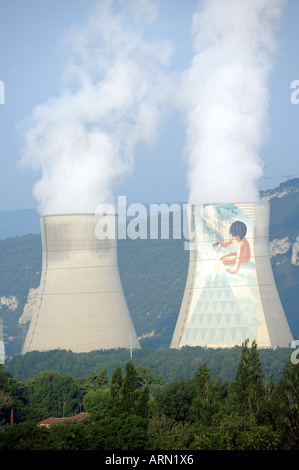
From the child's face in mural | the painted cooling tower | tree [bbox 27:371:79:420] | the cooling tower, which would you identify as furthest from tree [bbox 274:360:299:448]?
the child's face in mural

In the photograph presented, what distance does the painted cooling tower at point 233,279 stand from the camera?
34969mm

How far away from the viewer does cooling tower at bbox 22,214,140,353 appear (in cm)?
3391

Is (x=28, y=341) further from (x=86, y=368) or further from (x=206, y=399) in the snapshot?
(x=206, y=399)

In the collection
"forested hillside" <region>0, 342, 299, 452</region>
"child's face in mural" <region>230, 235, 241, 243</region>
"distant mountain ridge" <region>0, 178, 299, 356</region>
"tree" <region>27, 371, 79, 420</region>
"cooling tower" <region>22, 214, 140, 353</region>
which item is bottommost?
"forested hillside" <region>0, 342, 299, 452</region>

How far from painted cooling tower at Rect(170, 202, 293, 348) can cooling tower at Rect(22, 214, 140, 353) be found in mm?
3158

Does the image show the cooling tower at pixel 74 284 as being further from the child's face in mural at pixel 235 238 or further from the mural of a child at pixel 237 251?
the child's face in mural at pixel 235 238

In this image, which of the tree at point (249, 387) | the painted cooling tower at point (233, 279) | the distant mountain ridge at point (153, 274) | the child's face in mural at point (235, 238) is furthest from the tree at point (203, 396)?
the distant mountain ridge at point (153, 274)

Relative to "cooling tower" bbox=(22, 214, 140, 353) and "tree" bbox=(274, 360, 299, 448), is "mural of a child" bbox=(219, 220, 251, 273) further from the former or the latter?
"tree" bbox=(274, 360, 299, 448)

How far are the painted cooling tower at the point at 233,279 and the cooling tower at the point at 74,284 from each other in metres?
3.16

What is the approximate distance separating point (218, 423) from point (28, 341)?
1794cm

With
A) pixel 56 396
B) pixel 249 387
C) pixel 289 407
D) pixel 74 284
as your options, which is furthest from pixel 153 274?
pixel 289 407

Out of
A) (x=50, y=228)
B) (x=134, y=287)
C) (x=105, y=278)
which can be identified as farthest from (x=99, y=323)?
(x=134, y=287)

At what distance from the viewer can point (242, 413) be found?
19.6 meters

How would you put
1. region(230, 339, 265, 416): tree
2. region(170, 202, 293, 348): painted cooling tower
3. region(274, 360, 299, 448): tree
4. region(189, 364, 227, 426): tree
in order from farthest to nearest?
region(170, 202, 293, 348): painted cooling tower, region(189, 364, 227, 426): tree, region(230, 339, 265, 416): tree, region(274, 360, 299, 448): tree
